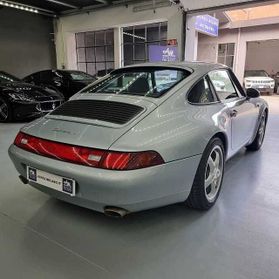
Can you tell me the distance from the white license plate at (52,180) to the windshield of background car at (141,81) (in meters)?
0.88

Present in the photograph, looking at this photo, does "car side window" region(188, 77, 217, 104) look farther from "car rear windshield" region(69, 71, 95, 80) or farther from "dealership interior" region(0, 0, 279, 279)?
"car rear windshield" region(69, 71, 95, 80)

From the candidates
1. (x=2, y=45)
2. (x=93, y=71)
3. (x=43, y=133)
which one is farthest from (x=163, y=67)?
(x=93, y=71)

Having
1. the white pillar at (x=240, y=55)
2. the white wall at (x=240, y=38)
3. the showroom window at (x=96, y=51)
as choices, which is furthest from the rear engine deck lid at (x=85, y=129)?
the white pillar at (x=240, y=55)

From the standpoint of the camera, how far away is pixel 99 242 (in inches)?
67.8

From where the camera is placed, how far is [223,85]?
2840mm

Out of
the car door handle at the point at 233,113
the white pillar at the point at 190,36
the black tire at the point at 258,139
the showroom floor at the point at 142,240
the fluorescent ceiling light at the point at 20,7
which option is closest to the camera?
the showroom floor at the point at 142,240

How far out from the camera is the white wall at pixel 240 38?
45.1 ft

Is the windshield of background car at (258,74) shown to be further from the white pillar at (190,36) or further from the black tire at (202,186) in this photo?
the black tire at (202,186)

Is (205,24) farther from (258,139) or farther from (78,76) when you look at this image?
(258,139)

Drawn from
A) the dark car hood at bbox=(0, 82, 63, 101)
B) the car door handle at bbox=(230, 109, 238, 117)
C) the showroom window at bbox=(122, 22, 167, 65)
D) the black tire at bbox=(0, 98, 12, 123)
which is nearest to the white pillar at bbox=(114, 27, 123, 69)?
the showroom window at bbox=(122, 22, 167, 65)

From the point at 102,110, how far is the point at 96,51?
12147 mm

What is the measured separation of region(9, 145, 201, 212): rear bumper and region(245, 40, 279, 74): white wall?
1929 cm

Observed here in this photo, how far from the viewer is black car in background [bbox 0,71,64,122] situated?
211 inches

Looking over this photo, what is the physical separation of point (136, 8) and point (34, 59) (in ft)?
17.9
